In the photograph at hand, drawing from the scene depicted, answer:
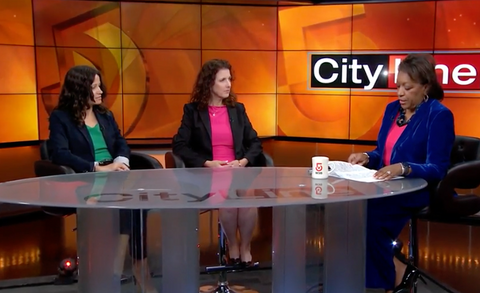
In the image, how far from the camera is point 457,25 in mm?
6020

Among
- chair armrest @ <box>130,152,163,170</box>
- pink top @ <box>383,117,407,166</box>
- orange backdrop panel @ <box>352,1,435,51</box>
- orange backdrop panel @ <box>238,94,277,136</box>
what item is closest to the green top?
chair armrest @ <box>130,152,163,170</box>

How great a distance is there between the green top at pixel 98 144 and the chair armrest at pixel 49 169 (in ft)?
0.89

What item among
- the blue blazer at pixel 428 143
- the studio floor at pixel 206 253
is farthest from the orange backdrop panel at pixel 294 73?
the blue blazer at pixel 428 143

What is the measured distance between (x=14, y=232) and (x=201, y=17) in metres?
3.28

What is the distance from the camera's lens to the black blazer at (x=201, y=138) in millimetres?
3398

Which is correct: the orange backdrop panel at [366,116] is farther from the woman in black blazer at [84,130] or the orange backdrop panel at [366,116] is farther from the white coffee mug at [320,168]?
the white coffee mug at [320,168]

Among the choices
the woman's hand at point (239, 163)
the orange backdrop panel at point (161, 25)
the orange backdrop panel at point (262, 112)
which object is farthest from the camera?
the orange backdrop panel at point (262, 112)

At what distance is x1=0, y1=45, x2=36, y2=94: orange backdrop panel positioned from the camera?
235 inches

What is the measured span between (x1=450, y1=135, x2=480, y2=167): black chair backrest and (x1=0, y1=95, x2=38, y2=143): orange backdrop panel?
4.63 metres

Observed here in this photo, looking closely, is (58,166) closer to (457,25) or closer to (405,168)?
(405,168)

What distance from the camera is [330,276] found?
2.52 metres

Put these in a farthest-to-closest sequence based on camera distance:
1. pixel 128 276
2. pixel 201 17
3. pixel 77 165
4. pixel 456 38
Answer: pixel 201 17 < pixel 456 38 < pixel 77 165 < pixel 128 276

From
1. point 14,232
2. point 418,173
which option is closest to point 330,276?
point 418,173

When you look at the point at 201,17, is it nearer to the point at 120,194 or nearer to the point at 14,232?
the point at 14,232
